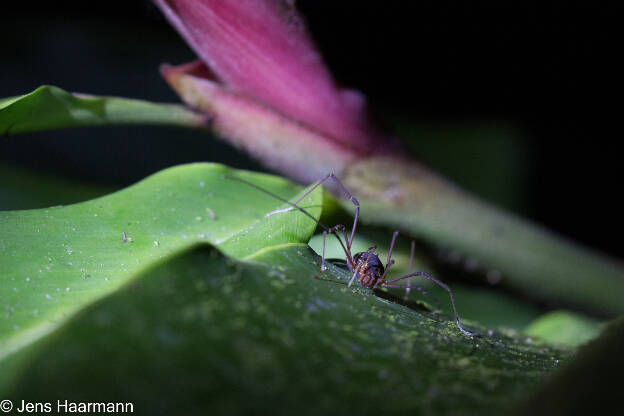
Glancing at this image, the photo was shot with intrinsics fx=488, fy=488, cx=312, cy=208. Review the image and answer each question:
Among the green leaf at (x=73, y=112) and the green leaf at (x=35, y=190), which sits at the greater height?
the green leaf at (x=73, y=112)

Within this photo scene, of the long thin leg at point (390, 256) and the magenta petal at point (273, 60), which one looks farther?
the long thin leg at point (390, 256)

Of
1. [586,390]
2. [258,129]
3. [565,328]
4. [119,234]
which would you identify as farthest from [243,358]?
[565,328]

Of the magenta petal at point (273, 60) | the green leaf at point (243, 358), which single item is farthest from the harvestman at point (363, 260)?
the green leaf at point (243, 358)

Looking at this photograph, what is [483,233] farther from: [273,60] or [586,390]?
[586,390]

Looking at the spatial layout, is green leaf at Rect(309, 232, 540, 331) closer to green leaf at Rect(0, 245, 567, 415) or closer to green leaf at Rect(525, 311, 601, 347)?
green leaf at Rect(525, 311, 601, 347)

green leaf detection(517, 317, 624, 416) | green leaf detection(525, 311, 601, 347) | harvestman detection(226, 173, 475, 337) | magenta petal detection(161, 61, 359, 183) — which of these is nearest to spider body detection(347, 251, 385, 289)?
harvestman detection(226, 173, 475, 337)

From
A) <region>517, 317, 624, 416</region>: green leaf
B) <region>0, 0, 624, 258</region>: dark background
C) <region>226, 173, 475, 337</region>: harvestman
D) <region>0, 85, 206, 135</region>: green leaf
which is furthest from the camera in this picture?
<region>0, 0, 624, 258</region>: dark background

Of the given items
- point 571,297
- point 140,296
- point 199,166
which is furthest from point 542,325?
point 140,296

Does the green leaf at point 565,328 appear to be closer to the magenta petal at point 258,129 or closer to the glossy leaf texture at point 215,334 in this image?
the glossy leaf texture at point 215,334
